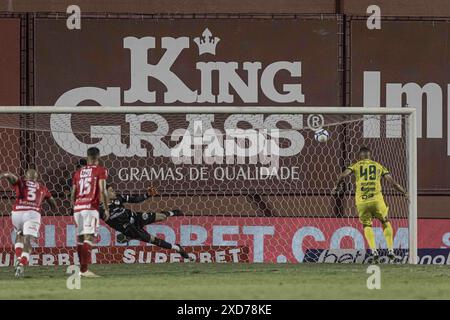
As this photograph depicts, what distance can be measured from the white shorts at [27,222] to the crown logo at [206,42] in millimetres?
5294

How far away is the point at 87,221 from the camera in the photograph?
59.2ft

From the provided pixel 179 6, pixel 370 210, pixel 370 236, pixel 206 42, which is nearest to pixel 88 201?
pixel 370 236

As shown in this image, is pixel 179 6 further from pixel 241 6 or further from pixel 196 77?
pixel 196 77

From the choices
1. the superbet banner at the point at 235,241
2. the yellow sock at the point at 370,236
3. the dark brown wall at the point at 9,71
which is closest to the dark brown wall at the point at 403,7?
the superbet banner at the point at 235,241

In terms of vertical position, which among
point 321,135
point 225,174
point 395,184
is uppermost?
point 321,135

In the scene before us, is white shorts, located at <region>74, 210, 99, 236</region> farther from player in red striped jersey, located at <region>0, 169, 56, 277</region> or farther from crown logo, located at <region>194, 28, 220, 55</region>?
crown logo, located at <region>194, 28, 220, 55</region>

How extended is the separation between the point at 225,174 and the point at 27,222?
4759 mm

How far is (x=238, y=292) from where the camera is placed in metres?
15.2

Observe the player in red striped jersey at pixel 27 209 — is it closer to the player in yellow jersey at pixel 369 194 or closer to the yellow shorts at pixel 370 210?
the player in yellow jersey at pixel 369 194

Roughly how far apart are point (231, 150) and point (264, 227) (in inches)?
53.9

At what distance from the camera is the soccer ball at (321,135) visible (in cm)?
2255

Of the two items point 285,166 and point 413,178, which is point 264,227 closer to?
point 285,166

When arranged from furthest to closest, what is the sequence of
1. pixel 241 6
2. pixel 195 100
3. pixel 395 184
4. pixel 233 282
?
pixel 241 6, pixel 195 100, pixel 395 184, pixel 233 282

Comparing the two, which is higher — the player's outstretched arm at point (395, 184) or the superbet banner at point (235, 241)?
the player's outstretched arm at point (395, 184)
